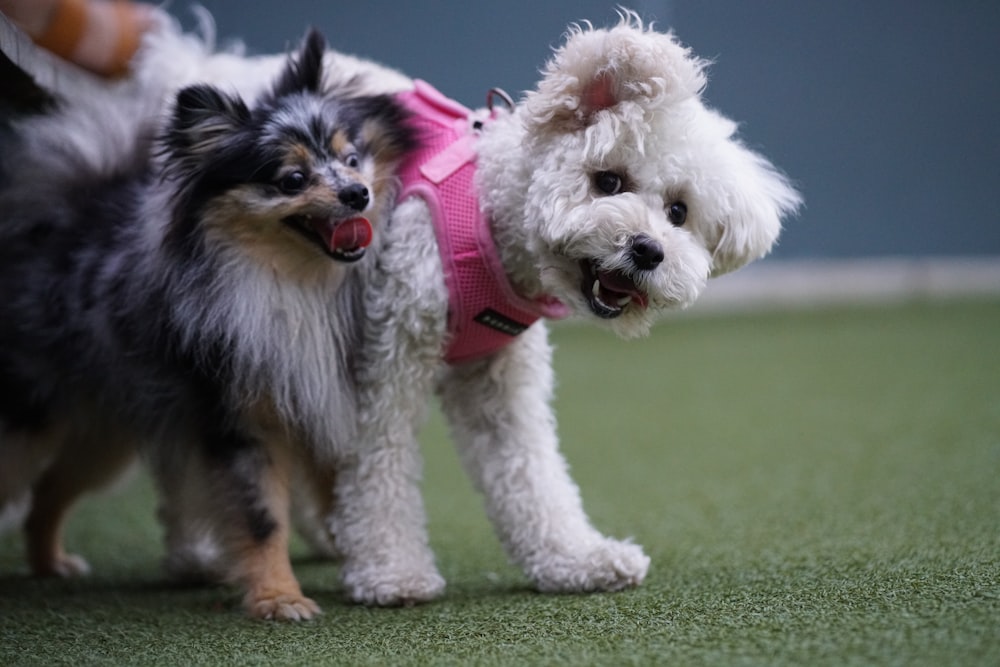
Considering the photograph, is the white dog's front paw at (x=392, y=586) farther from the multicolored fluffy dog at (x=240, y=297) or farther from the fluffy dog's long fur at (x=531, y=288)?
the multicolored fluffy dog at (x=240, y=297)

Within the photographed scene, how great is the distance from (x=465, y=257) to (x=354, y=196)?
0.26 meters

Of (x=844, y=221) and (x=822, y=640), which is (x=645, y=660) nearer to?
(x=822, y=640)

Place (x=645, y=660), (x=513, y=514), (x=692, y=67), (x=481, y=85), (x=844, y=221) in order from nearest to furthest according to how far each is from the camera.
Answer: (x=645, y=660) < (x=692, y=67) < (x=513, y=514) < (x=481, y=85) < (x=844, y=221)

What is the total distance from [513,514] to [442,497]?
1.15m

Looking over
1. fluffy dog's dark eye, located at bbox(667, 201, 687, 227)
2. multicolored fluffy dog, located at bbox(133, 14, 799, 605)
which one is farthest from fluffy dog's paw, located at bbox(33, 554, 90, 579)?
fluffy dog's dark eye, located at bbox(667, 201, 687, 227)

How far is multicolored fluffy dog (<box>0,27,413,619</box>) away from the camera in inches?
89.2

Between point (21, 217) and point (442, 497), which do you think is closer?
point (21, 217)

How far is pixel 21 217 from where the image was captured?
2.67m

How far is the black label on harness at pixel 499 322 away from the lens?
234 cm

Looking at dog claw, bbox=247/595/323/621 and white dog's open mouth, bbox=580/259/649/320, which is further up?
white dog's open mouth, bbox=580/259/649/320

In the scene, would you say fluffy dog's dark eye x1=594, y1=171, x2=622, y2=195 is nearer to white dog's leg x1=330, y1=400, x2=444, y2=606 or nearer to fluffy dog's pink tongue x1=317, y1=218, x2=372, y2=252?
fluffy dog's pink tongue x1=317, y1=218, x2=372, y2=252

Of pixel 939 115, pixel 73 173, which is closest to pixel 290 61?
pixel 73 173

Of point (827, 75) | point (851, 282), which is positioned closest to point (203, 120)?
point (827, 75)

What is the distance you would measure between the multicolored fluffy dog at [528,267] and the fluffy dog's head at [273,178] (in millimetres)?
139
